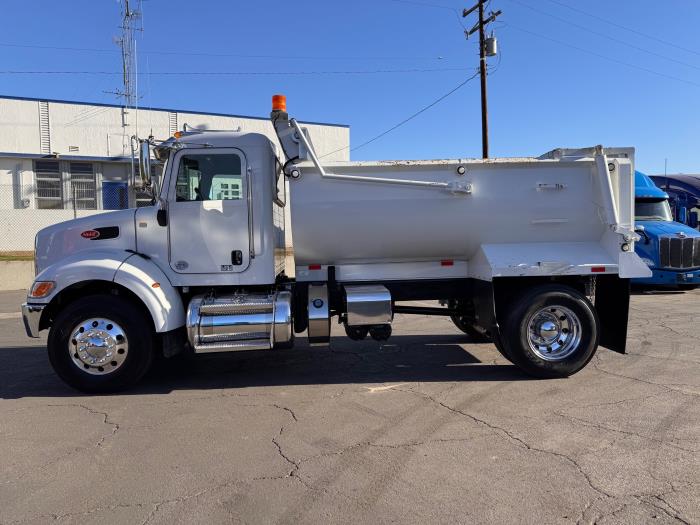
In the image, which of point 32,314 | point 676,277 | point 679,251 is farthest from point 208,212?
point 676,277

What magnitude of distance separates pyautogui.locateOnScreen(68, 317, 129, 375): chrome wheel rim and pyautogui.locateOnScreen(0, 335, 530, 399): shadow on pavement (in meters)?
0.39

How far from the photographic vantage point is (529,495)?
11.0 feet

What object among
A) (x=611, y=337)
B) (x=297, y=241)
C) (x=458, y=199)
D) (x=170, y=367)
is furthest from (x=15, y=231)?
(x=611, y=337)

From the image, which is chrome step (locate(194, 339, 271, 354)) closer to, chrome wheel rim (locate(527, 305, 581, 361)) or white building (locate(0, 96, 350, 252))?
chrome wheel rim (locate(527, 305, 581, 361))

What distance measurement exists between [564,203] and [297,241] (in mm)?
3227

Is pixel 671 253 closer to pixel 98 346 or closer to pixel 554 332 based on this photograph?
pixel 554 332

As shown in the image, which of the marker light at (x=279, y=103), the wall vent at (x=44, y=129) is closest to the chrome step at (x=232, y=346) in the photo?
the marker light at (x=279, y=103)

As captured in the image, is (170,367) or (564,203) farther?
(170,367)

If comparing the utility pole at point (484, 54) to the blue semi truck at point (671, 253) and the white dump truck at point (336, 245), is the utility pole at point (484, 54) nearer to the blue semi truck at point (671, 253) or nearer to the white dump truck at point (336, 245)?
the blue semi truck at point (671, 253)

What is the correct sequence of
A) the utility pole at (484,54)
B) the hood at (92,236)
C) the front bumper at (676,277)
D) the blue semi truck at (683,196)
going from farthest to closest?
the utility pole at (484,54)
the blue semi truck at (683,196)
the front bumper at (676,277)
the hood at (92,236)

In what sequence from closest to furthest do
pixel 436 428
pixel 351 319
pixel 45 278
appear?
pixel 436 428
pixel 45 278
pixel 351 319

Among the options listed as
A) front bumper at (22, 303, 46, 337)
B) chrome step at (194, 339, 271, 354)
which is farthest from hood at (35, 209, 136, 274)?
chrome step at (194, 339, 271, 354)

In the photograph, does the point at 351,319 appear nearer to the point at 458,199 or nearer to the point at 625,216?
the point at 458,199

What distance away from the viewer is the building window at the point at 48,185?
22.0m
